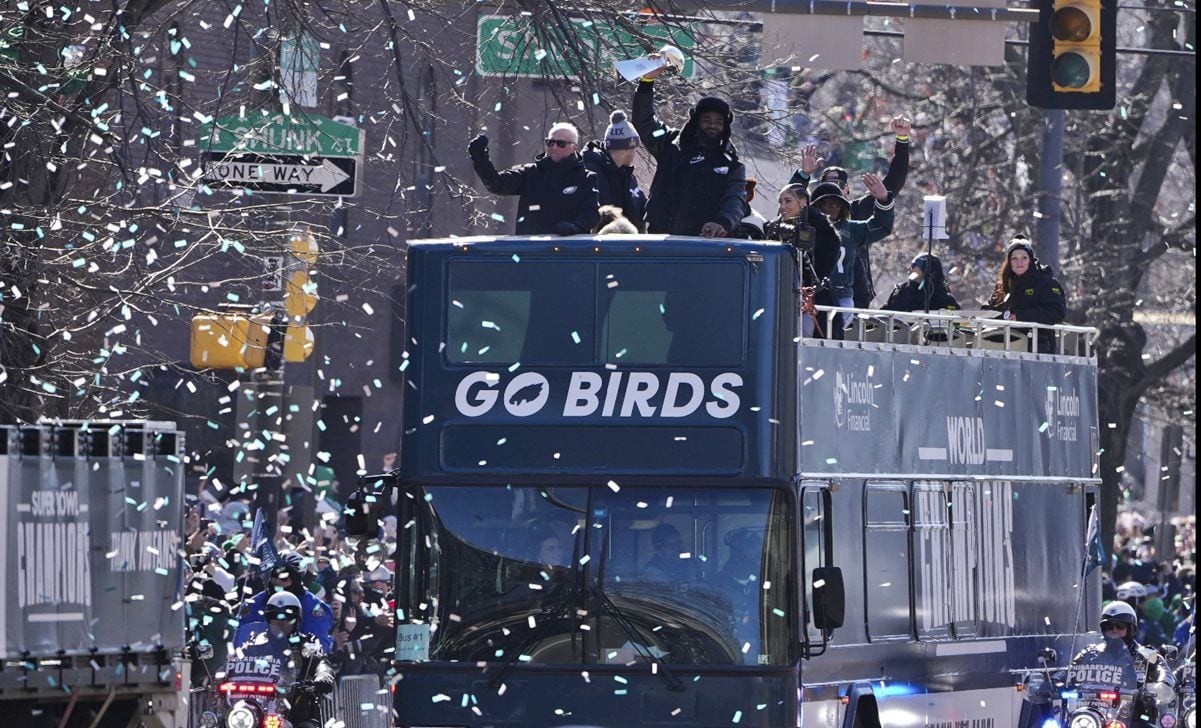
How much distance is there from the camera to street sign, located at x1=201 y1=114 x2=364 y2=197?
16.5m

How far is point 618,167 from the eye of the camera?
15133 mm

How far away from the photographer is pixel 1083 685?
693 inches

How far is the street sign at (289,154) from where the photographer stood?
651 inches

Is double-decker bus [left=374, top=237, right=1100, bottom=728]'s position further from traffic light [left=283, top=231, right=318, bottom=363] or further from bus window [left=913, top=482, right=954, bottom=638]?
traffic light [left=283, top=231, right=318, bottom=363]

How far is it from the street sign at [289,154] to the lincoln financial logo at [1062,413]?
4872 mm

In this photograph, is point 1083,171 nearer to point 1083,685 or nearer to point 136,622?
point 1083,685

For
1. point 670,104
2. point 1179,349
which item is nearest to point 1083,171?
point 1179,349

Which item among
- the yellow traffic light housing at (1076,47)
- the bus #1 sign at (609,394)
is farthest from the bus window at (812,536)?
the yellow traffic light housing at (1076,47)

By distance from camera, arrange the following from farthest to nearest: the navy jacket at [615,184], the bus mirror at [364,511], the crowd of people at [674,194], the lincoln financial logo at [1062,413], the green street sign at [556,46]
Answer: the lincoln financial logo at [1062,413] < the green street sign at [556,46] < the navy jacket at [615,184] < the crowd of people at [674,194] < the bus mirror at [364,511]

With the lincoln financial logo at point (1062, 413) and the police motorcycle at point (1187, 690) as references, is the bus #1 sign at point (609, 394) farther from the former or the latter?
the police motorcycle at point (1187, 690)

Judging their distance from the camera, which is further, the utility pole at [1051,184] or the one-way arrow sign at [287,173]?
the utility pole at [1051,184]

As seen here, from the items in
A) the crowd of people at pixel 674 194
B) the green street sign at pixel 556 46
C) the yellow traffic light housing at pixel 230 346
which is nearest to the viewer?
the crowd of people at pixel 674 194

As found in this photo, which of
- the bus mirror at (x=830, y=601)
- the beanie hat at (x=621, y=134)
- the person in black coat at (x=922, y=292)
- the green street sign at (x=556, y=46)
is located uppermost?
the green street sign at (x=556, y=46)

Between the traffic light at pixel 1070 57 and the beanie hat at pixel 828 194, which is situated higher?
the traffic light at pixel 1070 57
